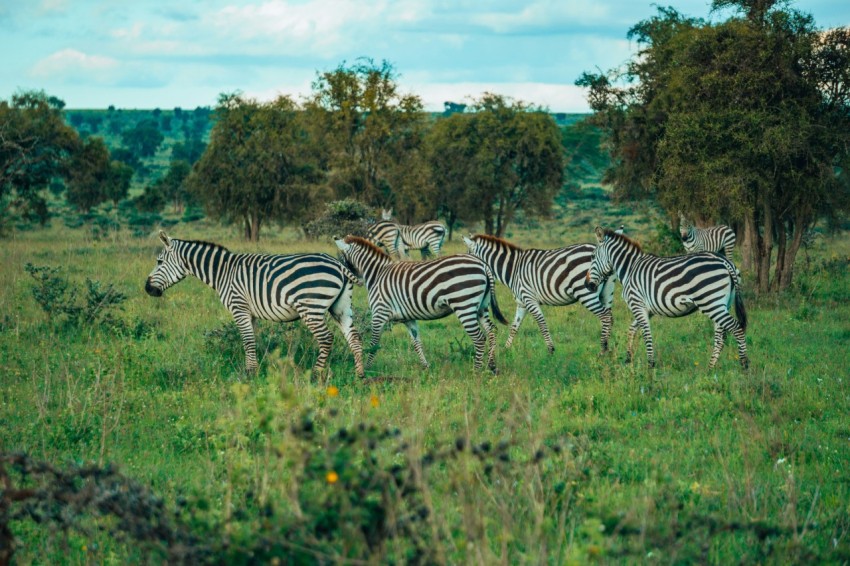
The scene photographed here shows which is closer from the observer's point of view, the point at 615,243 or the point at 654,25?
the point at 615,243

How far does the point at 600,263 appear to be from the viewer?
42.9 ft

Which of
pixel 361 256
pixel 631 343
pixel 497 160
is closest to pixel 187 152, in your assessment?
pixel 497 160

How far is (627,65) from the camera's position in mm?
26156

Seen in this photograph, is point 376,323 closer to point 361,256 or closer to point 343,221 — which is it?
point 361,256

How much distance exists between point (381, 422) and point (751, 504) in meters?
3.39

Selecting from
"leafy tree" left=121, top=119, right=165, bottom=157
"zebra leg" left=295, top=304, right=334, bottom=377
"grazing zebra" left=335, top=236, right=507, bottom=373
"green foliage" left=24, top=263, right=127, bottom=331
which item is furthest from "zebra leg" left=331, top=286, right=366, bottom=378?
"leafy tree" left=121, top=119, right=165, bottom=157

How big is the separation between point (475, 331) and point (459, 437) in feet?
24.3

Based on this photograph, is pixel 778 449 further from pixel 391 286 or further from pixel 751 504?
pixel 391 286

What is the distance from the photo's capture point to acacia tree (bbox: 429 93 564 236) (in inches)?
1437

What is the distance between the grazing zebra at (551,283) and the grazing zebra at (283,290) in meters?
3.32

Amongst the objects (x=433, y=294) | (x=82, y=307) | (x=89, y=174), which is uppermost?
(x=89, y=174)

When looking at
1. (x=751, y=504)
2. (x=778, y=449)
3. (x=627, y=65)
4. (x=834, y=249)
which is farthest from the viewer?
(x=834, y=249)

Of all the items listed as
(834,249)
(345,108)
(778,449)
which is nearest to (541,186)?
(345,108)

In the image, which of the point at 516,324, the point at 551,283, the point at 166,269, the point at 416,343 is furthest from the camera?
the point at 516,324
